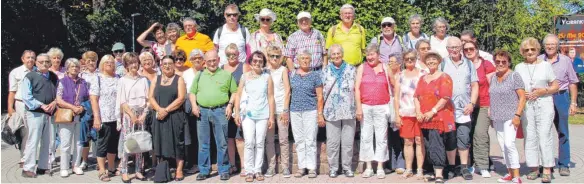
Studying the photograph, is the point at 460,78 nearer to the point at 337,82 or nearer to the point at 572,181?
the point at 337,82

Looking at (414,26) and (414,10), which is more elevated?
(414,10)

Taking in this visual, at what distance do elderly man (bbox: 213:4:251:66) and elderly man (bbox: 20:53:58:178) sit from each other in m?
2.41

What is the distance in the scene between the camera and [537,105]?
752cm

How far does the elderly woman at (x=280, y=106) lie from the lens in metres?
7.61

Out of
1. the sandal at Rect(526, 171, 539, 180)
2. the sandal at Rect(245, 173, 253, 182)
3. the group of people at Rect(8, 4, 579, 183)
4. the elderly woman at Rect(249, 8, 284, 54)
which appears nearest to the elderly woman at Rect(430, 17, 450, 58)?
the group of people at Rect(8, 4, 579, 183)

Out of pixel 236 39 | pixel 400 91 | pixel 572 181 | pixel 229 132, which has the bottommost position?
pixel 572 181

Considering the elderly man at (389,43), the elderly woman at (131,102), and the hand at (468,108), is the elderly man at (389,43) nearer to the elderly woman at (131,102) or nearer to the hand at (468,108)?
the hand at (468,108)

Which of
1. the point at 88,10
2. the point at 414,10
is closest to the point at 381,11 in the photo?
the point at 414,10

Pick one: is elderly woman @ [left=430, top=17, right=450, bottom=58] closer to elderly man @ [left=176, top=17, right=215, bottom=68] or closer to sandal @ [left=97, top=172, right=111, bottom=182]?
elderly man @ [left=176, top=17, right=215, bottom=68]

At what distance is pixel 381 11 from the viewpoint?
2327 cm

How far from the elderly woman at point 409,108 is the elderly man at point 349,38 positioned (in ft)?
3.15

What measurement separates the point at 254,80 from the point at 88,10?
1142 inches

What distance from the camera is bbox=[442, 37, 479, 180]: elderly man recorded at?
7504 mm

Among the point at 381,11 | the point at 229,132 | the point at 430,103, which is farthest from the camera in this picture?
the point at 381,11
